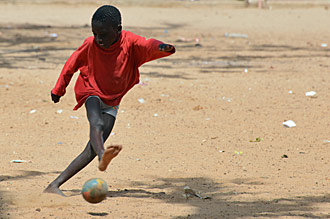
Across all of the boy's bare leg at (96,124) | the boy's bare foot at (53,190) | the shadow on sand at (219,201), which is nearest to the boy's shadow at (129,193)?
the shadow on sand at (219,201)

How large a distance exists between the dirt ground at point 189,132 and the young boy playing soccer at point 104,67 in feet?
2.06

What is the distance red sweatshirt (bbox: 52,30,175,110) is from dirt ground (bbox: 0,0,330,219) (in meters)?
0.88

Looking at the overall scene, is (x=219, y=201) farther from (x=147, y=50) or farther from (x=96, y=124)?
(x=147, y=50)

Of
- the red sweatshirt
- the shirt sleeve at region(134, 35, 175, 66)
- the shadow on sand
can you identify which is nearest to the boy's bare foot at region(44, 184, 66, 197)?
the shadow on sand

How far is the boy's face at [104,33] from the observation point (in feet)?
14.6

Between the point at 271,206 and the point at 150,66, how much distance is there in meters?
7.76

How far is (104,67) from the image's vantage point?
15.1 feet

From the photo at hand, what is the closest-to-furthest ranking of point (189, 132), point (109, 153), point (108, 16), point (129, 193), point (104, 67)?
point (109, 153), point (108, 16), point (104, 67), point (129, 193), point (189, 132)

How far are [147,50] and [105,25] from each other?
40 centimetres

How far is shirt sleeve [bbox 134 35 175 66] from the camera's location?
4586 millimetres

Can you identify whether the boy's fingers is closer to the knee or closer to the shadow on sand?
the knee

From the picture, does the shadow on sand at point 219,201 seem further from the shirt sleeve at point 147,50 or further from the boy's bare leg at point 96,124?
the shirt sleeve at point 147,50

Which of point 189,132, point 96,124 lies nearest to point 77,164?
point 96,124

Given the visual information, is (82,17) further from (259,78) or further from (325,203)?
(325,203)
